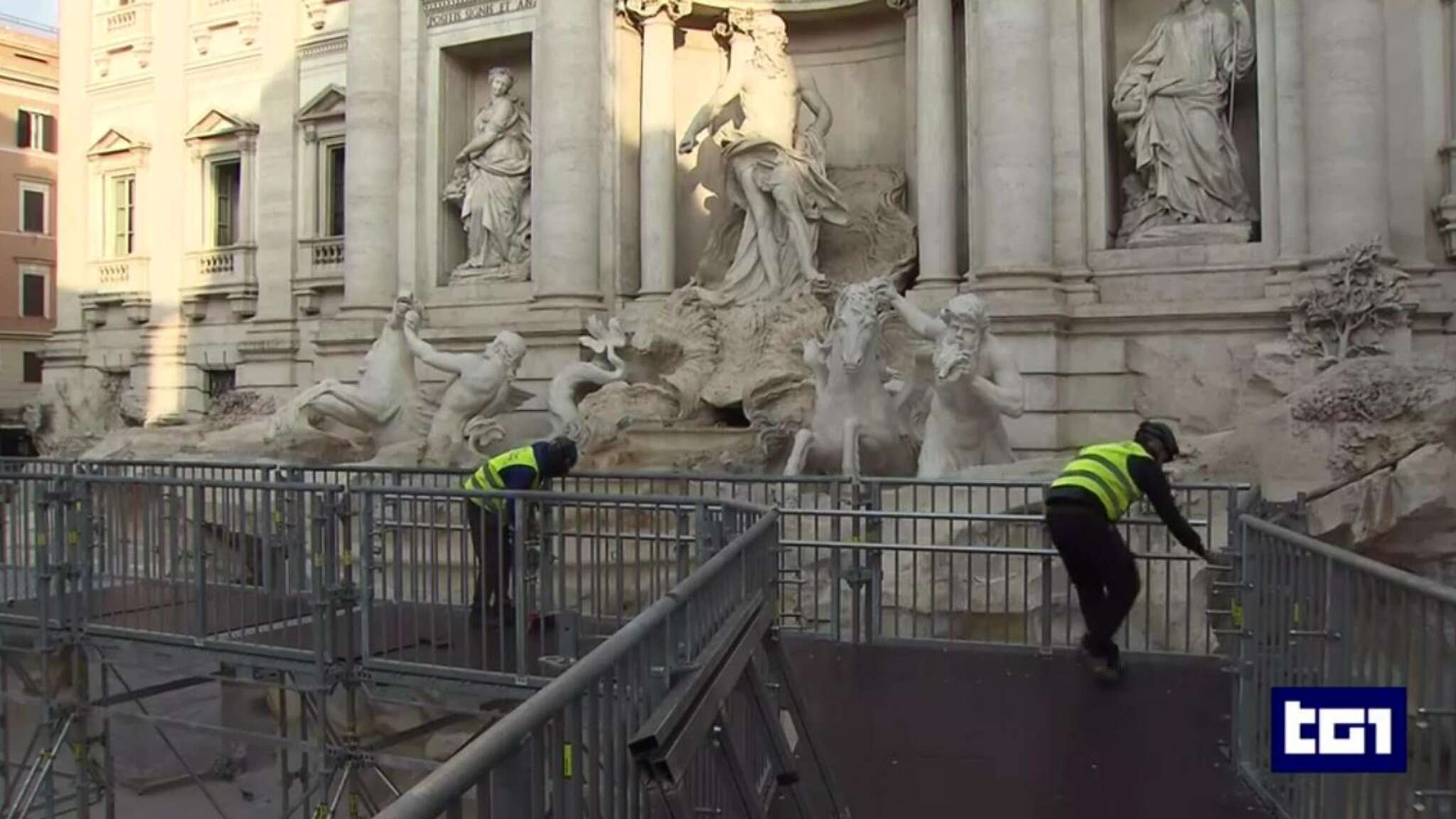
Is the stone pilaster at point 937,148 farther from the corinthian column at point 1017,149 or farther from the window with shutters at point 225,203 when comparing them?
the window with shutters at point 225,203

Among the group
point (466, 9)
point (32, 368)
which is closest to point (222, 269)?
point (466, 9)

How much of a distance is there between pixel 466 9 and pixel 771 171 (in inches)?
209

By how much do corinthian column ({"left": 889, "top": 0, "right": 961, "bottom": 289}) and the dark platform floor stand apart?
7807 millimetres

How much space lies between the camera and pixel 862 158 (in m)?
17.0

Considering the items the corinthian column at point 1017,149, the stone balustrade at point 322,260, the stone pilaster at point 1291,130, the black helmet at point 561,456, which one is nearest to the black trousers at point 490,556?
the black helmet at point 561,456

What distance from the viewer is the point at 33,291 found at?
3775 cm

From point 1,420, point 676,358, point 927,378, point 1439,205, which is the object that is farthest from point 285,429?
point 1,420

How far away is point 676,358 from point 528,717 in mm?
12493

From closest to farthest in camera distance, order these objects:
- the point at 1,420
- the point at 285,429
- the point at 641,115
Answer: the point at 285,429 → the point at 641,115 → the point at 1,420

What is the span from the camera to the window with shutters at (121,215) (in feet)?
77.7

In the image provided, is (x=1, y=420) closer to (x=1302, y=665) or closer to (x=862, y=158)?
(x=862, y=158)

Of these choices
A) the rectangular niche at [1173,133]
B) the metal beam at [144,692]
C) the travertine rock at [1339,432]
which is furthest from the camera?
the rectangular niche at [1173,133]

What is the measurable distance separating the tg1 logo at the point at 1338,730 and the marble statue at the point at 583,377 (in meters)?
9.71

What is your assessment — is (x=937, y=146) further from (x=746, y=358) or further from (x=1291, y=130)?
(x=1291, y=130)
